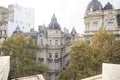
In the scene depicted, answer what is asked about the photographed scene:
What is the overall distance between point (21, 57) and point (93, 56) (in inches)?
233

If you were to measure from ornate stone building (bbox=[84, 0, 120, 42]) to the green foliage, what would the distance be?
86.5 inches

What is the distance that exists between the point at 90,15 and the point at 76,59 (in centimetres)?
518

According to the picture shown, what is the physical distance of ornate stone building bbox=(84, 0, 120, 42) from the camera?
19.4 meters

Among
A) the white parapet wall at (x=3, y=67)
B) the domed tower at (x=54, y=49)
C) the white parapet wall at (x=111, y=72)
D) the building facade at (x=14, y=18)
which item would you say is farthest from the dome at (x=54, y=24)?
the white parapet wall at (x=111, y=72)

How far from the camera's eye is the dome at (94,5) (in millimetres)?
21000

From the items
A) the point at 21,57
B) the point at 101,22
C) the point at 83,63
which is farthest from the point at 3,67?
the point at 101,22

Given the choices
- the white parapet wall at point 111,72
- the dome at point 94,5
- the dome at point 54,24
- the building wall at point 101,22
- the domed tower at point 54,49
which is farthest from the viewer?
the dome at point 54,24

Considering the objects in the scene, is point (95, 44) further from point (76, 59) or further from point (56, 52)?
point (56, 52)

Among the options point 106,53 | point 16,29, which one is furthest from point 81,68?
point 16,29

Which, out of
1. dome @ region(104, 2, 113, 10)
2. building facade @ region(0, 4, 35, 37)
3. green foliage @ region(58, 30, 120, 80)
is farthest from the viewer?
building facade @ region(0, 4, 35, 37)

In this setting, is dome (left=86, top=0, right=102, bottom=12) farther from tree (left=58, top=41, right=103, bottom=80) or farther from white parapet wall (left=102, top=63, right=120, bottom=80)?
white parapet wall (left=102, top=63, right=120, bottom=80)

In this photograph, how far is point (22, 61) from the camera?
1934 cm

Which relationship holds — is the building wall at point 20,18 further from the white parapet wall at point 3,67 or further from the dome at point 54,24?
the white parapet wall at point 3,67

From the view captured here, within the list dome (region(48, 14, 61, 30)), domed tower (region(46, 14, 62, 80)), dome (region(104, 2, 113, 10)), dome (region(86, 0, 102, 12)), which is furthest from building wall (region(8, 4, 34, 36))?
dome (region(104, 2, 113, 10))
